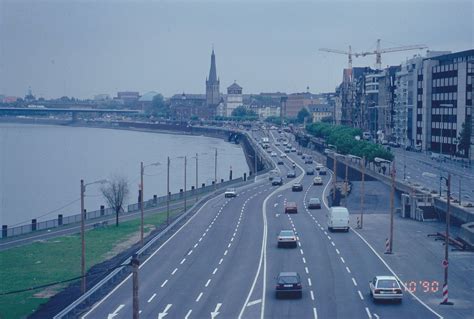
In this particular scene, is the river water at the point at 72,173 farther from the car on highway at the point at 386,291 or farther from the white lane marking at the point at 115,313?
the car on highway at the point at 386,291

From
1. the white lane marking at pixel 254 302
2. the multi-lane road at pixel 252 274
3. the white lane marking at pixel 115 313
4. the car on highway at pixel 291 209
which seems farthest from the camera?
the car on highway at pixel 291 209

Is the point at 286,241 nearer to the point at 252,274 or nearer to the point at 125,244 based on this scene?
the point at 252,274

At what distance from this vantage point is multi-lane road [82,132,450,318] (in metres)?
15.8

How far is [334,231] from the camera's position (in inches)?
1085

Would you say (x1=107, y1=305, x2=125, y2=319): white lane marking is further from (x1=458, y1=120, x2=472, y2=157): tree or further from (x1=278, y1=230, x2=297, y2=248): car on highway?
(x1=458, y1=120, x2=472, y2=157): tree

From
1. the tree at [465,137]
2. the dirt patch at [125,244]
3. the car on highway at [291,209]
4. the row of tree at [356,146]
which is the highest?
the tree at [465,137]

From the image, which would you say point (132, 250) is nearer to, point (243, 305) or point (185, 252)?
point (185, 252)

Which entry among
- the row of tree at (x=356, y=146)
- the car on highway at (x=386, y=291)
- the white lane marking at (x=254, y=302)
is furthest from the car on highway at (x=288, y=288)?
the row of tree at (x=356, y=146)

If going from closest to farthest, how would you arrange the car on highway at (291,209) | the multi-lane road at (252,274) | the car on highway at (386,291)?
the multi-lane road at (252,274), the car on highway at (386,291), the car on highway at (291,209)

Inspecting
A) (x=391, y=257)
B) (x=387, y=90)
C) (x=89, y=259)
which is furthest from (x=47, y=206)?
(x=387, y=90)

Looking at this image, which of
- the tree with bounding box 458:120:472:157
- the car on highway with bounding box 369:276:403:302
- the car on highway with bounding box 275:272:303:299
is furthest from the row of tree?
the car on highway with bounding box 369:276:403:302

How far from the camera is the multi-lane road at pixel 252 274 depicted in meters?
15.8

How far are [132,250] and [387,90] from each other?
70.9 meters

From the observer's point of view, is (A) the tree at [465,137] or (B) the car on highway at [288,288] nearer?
(B) the car on highway at [288,288]
